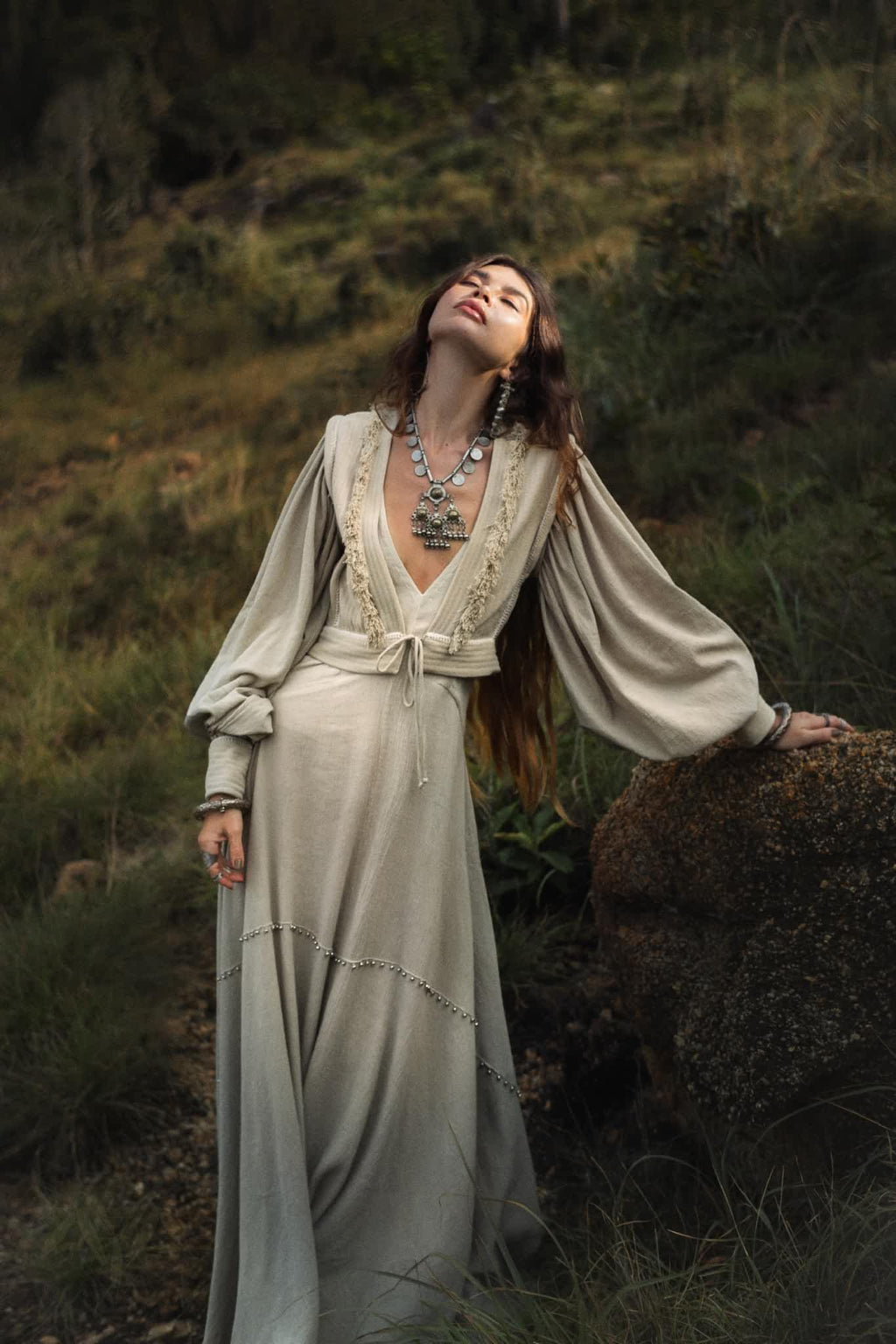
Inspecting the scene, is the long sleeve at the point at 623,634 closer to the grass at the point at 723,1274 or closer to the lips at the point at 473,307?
the lips at the point at 473,307

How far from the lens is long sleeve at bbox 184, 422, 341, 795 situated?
237 cm

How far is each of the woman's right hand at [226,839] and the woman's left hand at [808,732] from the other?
0.98 m

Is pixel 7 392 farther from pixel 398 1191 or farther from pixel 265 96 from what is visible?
pixel 398 1191

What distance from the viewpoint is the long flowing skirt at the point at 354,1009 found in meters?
2.34

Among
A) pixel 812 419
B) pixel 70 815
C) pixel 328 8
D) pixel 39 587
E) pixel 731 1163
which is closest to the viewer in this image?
pixel 731 1163

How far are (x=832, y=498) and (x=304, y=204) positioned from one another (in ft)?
21.9

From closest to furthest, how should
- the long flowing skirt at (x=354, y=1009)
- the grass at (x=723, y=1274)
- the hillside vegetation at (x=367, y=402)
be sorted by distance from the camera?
1. the grass at (x=723, y=1274)
2. the long flowing skirt at (x=354, y=1009)
3. the hillside vegetation at (x=367, y=402)

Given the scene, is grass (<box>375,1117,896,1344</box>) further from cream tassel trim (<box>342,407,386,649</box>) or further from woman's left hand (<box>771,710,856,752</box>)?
cream tassel trim (<box>342,407,386,649</box>)

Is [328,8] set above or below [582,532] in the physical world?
above

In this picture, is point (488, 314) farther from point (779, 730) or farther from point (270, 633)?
point (779, 730)

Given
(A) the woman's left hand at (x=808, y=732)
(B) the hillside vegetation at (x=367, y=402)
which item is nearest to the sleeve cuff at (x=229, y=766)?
(A) the woman's left hand at (x=808, y=732)

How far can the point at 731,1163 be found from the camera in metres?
2.58

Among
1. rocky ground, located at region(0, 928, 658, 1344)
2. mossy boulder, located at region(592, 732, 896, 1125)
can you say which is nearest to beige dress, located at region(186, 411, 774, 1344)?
mossy boulder, located at region(592, 732, 896, 1125)

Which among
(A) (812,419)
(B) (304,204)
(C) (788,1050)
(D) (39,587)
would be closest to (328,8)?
(B) (304,204)
